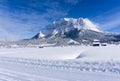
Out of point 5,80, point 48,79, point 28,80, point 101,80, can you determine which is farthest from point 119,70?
point 5,80

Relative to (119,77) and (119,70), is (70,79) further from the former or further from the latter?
(119,70)

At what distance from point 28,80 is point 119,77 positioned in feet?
15.5

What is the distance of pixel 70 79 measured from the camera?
1010 centimetres

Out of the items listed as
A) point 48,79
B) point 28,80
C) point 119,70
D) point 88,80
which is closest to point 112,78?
point 88,80

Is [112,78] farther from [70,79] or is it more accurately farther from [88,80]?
[70,79]

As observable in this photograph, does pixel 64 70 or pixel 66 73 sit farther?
pixel 64 70

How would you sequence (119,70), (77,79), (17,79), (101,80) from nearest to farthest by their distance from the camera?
(101,80)
(77,79)
(17,79)
(119,70)

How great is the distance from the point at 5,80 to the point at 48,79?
241 cm

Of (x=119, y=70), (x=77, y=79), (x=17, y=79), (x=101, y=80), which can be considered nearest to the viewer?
(x=101, y=80)

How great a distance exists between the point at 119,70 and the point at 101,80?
2662 millimetres

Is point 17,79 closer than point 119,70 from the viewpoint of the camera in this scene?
Yes

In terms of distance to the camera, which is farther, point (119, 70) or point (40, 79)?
point (119, 70)

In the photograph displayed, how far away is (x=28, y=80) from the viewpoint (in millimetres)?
10305

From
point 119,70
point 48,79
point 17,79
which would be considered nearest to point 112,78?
point 119,70
